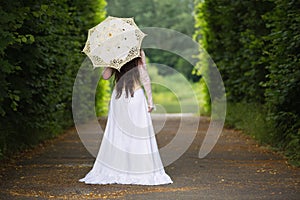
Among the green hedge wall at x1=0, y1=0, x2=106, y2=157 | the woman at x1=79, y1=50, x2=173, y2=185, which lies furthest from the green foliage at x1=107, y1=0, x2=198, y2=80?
the woman at x1=79, y1=50, x2=173, y2=185

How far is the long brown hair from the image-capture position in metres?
8.98

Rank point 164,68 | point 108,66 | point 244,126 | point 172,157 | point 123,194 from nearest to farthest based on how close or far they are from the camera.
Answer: point 123,194 → point 108,66 → point 172,157 → point 244,126 → point 164,68

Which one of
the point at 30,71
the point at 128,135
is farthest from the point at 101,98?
the point at 128,135

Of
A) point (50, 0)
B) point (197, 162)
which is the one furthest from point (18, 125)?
point (197, 162)

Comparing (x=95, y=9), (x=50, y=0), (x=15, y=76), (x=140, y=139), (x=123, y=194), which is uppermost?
(x=95, y=9)

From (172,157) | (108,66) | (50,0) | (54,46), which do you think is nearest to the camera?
(108,66)

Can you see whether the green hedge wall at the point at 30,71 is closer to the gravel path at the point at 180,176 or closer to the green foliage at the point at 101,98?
the gravel path at the point at 180,176

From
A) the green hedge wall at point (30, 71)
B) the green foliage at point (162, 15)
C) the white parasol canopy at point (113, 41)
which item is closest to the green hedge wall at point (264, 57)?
the white parasol canopy at point (113, 41)

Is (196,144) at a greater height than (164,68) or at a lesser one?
lesser

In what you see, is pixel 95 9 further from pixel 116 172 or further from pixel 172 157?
pixel 116 172

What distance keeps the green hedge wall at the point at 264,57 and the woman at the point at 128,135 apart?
280 centimetres

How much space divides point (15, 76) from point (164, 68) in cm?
3545

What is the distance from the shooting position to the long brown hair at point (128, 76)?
898cm

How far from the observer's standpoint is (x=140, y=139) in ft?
30.1
